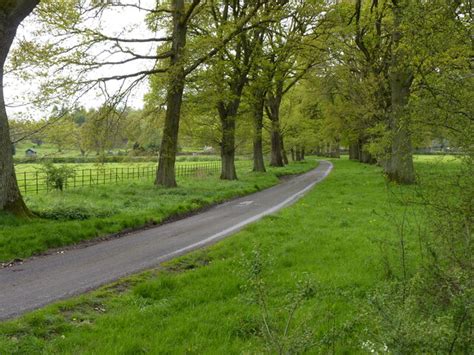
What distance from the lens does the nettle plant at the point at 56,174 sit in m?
19.9

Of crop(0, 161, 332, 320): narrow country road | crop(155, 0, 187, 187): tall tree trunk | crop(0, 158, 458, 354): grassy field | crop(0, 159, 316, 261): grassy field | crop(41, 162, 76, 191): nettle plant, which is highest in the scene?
crop(155, 0, 187, 187): tall tree trunk

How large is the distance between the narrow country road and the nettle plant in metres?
7.82

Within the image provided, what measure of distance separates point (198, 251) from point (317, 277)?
11.0 ft

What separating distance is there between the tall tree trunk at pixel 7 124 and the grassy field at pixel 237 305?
626 cm

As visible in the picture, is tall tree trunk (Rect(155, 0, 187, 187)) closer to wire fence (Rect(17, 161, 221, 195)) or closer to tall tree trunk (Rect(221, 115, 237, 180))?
wire fence (Rect(17, 161, 221, 195))

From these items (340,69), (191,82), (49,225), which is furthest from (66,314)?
(340,69)

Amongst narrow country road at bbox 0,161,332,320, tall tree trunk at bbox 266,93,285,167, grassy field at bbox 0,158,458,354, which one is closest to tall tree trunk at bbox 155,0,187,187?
narrow country road at bbox 0,161,332,320

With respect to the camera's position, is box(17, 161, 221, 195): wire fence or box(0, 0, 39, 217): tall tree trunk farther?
box(17, 161, 221, 195): wire fence

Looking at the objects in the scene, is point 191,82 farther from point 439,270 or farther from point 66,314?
point 439,270

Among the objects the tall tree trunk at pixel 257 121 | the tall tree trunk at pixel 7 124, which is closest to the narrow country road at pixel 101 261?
the tall tree trunk at pixel 7 124

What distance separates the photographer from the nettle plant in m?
19.9

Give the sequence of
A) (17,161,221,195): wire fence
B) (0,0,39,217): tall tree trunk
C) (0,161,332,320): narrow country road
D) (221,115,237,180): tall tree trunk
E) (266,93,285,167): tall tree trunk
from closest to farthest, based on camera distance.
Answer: (0,161,332,320): narrow country road
(0,0,39,217): tall tree trunk
(17,161,221,195): wire fence
(221,115,237,180): tall tree trunk
(266,93,285,167): tall tree trunk

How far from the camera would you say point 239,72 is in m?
27.5

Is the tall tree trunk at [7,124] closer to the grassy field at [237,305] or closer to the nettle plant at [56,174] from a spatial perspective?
the grassy field at [237,305]
